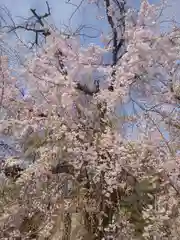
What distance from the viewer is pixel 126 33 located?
9.88 feet

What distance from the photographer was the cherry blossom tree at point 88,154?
6.85ft

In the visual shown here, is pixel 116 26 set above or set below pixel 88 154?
above

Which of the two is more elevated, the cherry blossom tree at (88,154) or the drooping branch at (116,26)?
the drooping branch at (116,26)

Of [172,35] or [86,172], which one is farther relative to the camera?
[172,35]

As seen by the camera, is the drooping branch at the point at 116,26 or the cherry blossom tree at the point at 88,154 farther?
the drooping branch at the point at 116,26

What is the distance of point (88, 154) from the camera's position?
2186mm

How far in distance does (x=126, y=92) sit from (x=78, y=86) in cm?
38

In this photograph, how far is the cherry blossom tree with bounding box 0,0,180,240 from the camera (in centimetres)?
209

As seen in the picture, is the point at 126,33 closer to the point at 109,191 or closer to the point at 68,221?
the point at 109,191

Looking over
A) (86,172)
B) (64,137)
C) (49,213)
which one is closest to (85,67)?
(64,137)

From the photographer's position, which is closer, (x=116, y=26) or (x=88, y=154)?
(x=88, y=154)

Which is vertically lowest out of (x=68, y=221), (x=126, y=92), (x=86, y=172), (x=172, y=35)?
(x=68, y=221)

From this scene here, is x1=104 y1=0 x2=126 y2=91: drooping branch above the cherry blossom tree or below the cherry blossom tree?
above

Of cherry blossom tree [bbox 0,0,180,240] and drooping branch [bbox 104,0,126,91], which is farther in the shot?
drooping branch [bbox 104,0,126,91]
